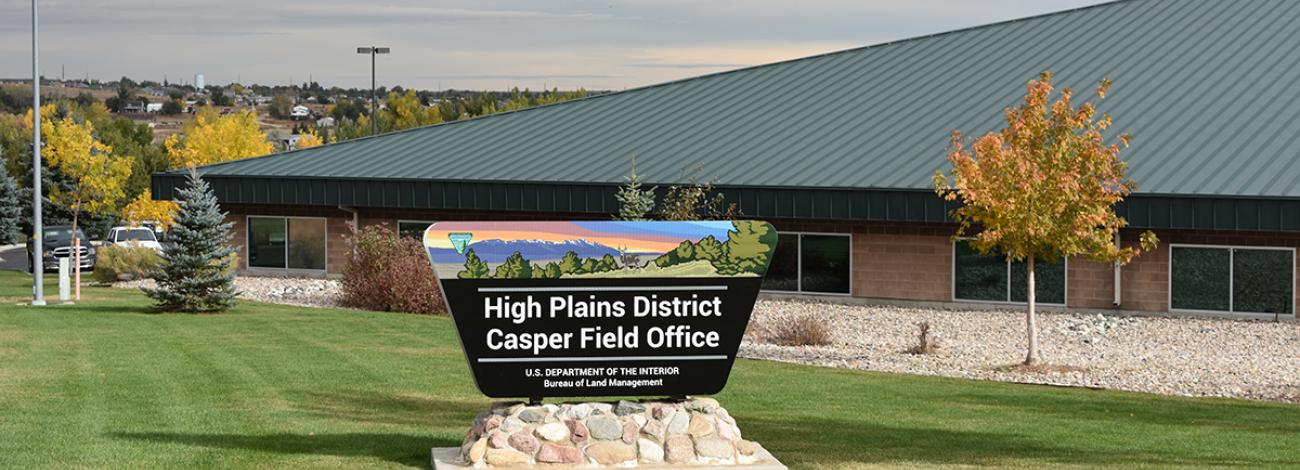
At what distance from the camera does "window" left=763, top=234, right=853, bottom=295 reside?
36.3 metres

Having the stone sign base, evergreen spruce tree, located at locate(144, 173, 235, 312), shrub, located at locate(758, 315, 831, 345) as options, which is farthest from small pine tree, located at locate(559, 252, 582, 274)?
Answer: evergreen spruce tree, located at locate(144, 173, 235, 312)

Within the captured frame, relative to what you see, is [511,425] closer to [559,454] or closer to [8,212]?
[559,454]

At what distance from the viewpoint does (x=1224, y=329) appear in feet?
100

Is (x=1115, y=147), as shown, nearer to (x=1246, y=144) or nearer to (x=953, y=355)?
(x=953, y=355)

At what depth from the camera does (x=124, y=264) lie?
4281 cm

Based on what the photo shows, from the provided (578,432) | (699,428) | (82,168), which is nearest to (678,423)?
(699,428)

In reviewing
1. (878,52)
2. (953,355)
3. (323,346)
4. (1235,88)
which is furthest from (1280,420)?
(878,52)

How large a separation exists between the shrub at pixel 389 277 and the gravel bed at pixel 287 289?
3.17 feet

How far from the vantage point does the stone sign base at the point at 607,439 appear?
13.0 metres

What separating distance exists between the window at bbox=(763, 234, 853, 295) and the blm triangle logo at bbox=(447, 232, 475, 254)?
2371 cm

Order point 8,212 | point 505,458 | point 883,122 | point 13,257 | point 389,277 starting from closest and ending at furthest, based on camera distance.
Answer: point 505,458, point 389,277, point 883,122, point 13,257, point 8,212

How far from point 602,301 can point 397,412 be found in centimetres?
492

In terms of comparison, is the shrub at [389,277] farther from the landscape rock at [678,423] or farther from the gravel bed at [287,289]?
the landscape rock at [678,423]

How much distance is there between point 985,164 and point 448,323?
1055 centimetres
